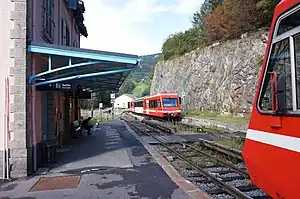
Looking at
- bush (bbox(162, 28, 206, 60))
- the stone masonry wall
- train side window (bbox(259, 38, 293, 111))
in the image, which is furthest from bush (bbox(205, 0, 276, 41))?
train side window (bbox(259, 38, 293, 111))

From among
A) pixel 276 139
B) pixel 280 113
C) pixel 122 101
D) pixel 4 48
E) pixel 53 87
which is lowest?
pixel 276 139

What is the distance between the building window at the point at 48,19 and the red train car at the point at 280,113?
8590mm

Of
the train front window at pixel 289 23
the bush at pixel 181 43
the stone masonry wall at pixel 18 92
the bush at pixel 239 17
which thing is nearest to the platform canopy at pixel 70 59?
the stone masonry wall at pixel 18 92

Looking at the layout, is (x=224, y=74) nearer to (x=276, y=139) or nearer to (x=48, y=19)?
(x=48, y=19)

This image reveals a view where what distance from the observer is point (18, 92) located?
8344mm

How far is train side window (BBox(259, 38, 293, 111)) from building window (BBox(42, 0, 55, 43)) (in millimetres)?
8562

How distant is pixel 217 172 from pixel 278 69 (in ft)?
17.3

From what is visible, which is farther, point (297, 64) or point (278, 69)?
point (278, 69)

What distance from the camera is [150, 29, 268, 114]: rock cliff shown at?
2777 cm

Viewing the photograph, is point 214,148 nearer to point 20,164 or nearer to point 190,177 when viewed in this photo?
point 190,177

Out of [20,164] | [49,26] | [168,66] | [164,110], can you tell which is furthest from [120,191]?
[168,66]

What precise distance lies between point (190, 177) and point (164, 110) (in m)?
24.5

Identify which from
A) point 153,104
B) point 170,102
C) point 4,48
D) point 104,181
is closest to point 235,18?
point 170,102

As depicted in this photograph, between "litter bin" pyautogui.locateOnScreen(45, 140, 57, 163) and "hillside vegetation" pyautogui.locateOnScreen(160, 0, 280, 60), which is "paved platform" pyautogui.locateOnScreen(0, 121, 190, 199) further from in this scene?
"hillside vegetation" pyautogui.locateOnScreen(160, 0, 280, 60)
